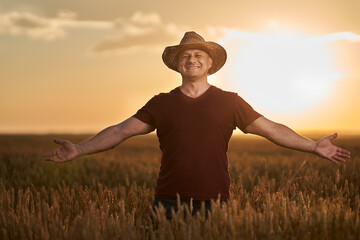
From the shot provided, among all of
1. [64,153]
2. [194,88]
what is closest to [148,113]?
[194,88]

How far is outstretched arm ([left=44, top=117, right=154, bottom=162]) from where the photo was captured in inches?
179

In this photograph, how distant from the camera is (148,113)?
4.53 metres

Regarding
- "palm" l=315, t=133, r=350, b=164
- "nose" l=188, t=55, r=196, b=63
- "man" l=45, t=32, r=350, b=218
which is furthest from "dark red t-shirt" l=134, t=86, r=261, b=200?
"palm" l=315, t=133, r=350, b=164

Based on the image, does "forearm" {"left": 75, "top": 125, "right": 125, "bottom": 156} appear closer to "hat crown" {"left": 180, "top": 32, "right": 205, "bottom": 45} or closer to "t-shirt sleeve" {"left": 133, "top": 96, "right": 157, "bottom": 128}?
"t-shirt sleeve" {"left": 133, "top": 96, "right": 157, "bottom": 128}

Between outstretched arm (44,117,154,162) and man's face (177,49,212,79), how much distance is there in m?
0.65

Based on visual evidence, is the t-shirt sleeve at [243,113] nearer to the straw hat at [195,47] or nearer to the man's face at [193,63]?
the man's face at [193,63]

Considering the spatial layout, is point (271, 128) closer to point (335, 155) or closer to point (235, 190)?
point (335, 155)

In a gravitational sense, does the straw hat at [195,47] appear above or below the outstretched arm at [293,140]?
above

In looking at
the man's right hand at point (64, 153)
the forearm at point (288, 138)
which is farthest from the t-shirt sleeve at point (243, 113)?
the man's right hand at point (64, 153)

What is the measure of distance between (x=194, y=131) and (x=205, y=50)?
848 mm

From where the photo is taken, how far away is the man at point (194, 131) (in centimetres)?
413

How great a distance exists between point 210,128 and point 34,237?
167 cm

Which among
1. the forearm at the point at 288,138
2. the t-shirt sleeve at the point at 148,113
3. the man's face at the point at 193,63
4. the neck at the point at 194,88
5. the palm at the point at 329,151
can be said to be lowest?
the palm at the point at 329,151

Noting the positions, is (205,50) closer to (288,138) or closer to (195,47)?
(195,47)
